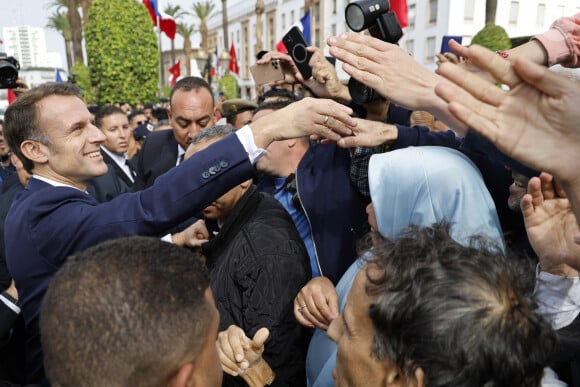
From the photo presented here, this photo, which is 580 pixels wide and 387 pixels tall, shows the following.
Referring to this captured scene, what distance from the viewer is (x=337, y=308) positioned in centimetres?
175

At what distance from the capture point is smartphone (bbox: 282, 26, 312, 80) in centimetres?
231

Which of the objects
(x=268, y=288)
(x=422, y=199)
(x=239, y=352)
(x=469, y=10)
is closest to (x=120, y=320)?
(x=239, y=352)

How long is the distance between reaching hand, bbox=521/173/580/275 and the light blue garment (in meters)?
0.14

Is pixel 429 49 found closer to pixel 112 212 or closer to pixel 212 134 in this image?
pixel 212 134

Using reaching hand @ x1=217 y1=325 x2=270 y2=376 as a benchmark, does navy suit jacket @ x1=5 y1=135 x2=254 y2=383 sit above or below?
above

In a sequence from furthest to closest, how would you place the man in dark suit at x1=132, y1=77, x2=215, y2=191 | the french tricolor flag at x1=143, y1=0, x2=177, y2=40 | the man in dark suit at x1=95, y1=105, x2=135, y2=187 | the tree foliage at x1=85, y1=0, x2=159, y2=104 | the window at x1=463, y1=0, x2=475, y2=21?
the window at x1=463, y1=0, x2=475, y2=21
the tree foliage at x1=85, y1=0, x2=159, y2=104
the french tricolor flag at x1=143, y1=0, x2=177, y2=40
the man in dark suit at x1=95, y1=105, x2=135, y2=187
the man in dark suit at x1=132, y1=77, x2=215, y2=191

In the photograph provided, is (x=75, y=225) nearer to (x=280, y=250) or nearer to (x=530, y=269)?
(x=280, y=250)

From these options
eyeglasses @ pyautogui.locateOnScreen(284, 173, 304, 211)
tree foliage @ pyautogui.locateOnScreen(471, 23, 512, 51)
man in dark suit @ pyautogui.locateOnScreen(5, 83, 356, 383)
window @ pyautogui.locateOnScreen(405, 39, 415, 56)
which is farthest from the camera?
window @ pyautogui.locateOnScreen(405, 39, 415, 56)

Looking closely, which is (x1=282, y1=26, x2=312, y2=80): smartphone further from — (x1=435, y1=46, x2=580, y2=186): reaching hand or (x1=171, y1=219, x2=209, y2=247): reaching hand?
(x1=435, y1=46, x2=580, y2=186): reaching hand

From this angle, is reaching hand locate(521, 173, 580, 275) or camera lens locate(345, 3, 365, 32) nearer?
reaching hand locate(521, 173, 580, 275)

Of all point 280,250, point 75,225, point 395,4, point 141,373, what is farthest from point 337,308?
point 395,4

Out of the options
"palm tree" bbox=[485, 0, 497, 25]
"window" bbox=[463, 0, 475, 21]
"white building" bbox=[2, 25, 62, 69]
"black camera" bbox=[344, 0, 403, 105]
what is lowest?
"white building" bbox=[2, 25, 62, 69]

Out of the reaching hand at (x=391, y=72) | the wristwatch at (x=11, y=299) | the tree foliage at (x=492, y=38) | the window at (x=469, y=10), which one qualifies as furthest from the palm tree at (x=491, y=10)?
the window at (x=469, y=10)

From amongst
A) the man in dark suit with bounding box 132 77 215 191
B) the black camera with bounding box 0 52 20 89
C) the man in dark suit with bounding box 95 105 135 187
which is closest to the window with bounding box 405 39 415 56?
the man in dark suit with bounding box 95 105 135 187
